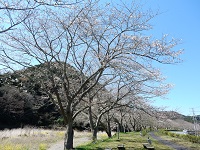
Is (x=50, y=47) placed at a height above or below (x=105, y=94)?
above

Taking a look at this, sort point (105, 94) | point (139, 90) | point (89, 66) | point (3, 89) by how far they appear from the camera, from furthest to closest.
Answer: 1. point (3, 89)
2. point (105, 94)
3. point (89, 66)
4. point (139, 90)

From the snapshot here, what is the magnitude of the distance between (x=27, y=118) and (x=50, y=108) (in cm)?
477

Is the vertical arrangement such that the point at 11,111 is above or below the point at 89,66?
below

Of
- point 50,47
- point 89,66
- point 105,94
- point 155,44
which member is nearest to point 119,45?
point 155,44

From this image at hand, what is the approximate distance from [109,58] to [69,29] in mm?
2290

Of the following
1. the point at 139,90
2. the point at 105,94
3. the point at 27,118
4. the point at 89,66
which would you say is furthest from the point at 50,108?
the point at 139,90

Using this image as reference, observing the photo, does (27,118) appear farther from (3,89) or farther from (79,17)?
(79,17)

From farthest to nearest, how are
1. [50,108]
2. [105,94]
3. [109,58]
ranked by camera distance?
1. [50,108]
2. [105,94]
3. [109,58]

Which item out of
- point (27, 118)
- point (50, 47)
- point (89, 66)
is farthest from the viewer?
point (27, 118)

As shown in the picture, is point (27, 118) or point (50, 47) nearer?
point (50, 47)

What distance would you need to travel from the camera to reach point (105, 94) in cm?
1781

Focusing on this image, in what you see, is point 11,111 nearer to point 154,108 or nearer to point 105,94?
point 105,94

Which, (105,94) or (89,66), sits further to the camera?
(105,94)

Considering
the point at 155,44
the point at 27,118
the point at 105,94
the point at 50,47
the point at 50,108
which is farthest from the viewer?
the point at 50,108
